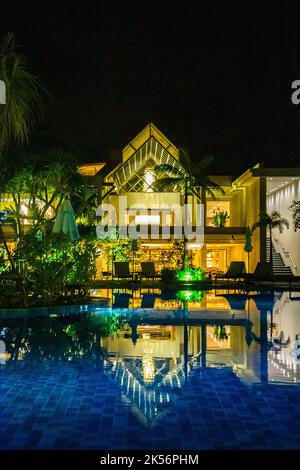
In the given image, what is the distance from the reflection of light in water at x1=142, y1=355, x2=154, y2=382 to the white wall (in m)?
21.1

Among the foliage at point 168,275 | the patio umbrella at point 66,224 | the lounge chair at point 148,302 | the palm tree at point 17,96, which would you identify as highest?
the palm tree at point 17,96

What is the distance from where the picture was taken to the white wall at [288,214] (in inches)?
1071

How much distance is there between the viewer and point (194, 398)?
5203mm

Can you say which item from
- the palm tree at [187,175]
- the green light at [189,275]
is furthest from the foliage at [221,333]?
the palm tree at [187,175]

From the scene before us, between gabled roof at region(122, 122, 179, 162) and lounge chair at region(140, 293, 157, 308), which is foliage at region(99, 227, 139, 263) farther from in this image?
lounge chair at region(140, 293, 157, 308)

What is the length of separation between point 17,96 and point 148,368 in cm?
773

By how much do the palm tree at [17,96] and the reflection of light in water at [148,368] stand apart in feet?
23.0

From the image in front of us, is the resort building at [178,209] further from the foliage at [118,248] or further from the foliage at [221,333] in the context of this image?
the foliage at [221,333]

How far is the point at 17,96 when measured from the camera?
38.8 ft

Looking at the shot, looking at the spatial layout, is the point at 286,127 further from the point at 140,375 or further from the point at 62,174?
the point at 140,375

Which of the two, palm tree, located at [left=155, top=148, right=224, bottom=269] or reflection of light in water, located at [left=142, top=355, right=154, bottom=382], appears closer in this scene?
reflection of light in water, located at [left=142, top=355, right=154, bottom=382]

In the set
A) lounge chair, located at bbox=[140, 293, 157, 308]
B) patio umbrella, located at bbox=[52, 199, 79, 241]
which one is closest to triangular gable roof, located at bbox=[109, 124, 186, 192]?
lounge chair, located at bbox=[140, 293, 157, 308]

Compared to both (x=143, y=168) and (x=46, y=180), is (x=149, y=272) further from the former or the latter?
(x=143, y=168)

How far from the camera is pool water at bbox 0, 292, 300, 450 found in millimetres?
4086
